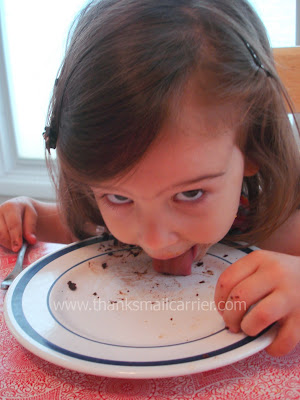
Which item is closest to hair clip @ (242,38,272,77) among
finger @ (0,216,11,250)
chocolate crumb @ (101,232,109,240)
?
chocolate crumb @ (101,232,109,240)

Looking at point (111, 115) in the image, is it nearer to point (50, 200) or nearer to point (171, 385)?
point (171, 385)

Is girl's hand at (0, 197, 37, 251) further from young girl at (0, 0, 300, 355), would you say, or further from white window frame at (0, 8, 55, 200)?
white window frame at (0, 8, 55, 200)

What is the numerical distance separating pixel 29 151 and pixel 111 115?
1.90 meters

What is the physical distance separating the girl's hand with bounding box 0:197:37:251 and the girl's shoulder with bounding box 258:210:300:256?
527 mm

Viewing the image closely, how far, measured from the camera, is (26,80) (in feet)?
7.32

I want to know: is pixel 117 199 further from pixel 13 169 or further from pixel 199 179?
pixel 13 169

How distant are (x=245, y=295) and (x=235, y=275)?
34 millimetres

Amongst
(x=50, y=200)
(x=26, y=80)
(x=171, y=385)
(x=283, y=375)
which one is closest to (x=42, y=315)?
(x=171, y=385)

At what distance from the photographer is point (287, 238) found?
958 millimetres

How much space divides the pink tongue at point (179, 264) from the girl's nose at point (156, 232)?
13 cm

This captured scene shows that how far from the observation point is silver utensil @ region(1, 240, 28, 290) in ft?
2.66

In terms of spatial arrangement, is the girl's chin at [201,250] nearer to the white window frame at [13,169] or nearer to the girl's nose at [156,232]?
the girl's nose at [156,232]

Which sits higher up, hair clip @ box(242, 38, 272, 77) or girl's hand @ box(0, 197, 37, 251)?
hair clip @ box(242, 38, 272, 77)

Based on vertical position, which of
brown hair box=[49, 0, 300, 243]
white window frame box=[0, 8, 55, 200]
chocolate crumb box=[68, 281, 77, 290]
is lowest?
white window frame box=[0, 8, 55, 200]
